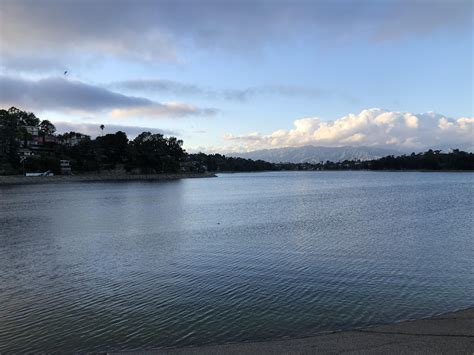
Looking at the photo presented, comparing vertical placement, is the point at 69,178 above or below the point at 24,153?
below

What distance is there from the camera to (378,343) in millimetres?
7109

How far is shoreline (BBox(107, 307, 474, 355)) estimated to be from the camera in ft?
22.0

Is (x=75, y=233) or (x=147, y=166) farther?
(x=147, y=166)

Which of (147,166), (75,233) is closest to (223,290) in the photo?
(75,233)

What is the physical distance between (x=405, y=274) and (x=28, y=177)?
398ft

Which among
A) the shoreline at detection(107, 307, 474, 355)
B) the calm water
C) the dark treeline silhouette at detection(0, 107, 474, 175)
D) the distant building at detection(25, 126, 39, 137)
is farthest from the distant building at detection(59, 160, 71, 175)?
the shoreline at detection(107, 307, 474, 355)

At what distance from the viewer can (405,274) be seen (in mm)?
14156

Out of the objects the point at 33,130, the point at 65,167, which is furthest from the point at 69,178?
the point at 33,130

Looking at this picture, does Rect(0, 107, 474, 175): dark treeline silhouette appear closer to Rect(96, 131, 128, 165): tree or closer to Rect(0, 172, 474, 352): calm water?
Rect(96, 131, 128, 165): tree

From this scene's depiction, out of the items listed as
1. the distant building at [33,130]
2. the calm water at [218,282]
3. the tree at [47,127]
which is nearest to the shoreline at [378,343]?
the calm water at [218,282]

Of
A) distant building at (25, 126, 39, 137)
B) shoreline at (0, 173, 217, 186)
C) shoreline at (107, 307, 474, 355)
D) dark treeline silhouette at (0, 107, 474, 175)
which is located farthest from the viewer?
Answer: distant building at (25, 126, 39, 137)

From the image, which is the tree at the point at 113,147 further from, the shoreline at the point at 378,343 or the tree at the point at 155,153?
the shoreline at the point at 378,343

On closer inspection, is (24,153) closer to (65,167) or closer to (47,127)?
(65,167)

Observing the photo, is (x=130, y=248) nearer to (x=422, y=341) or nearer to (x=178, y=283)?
(x=178, y=283)
